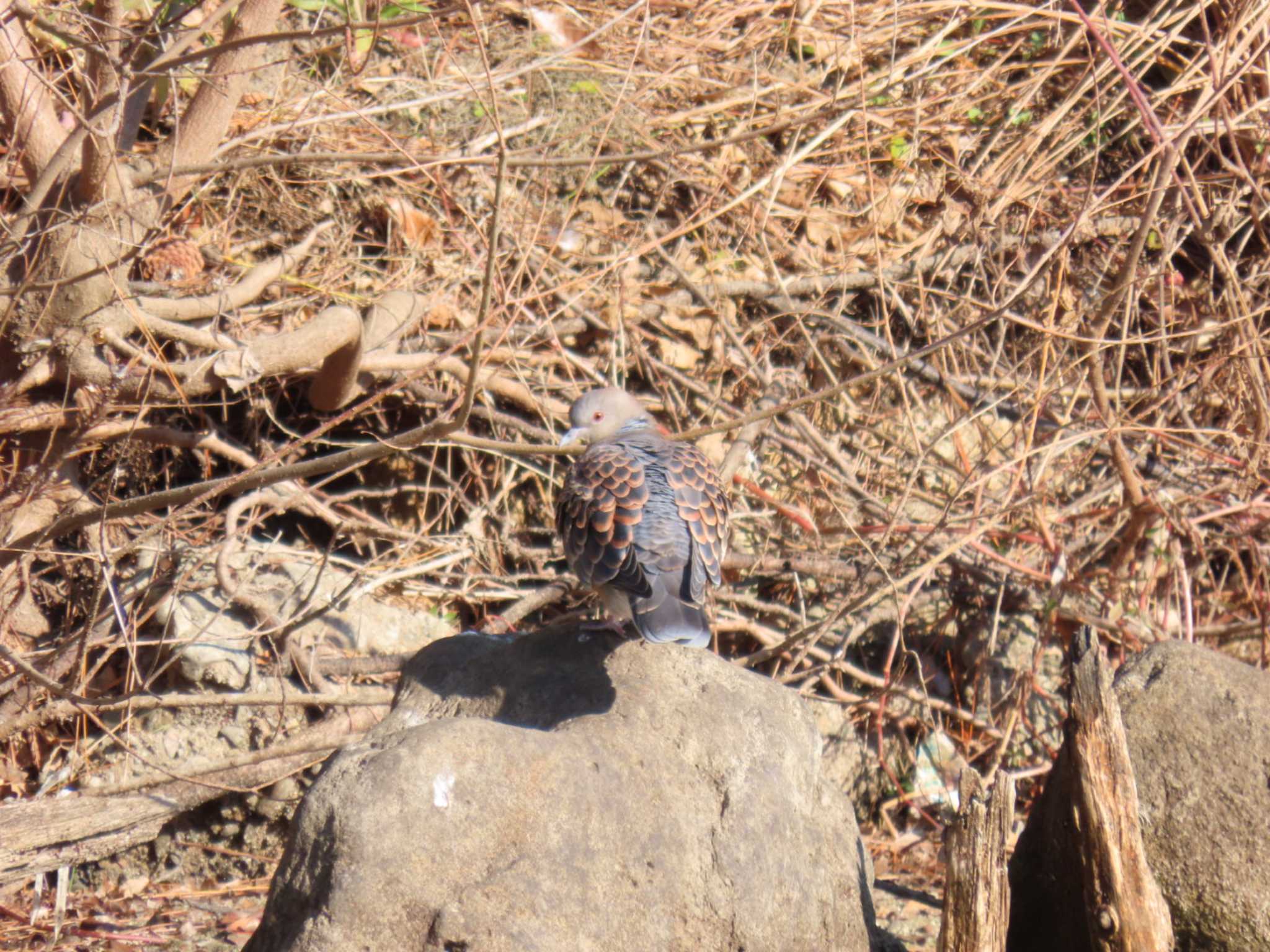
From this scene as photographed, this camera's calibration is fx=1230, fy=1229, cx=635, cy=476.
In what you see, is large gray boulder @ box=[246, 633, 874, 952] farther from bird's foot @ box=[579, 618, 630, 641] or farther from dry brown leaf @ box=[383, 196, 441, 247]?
dry brown leaf @ box=[383, 196, 441, 247]

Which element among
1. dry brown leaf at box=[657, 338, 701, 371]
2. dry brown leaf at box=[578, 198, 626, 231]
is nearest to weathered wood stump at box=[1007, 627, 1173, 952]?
dry brown leaf at box=[657, 338, 701, 371]

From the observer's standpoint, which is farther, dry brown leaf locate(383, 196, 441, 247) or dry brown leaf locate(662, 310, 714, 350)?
dry brown leaf locate(662, 310, 714, 350)

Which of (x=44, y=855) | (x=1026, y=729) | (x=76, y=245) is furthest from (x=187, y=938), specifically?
(x=1026, y=729)

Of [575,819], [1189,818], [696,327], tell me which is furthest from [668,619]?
[696,327]

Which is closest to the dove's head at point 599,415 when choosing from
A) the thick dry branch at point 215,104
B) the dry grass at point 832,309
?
the dry grass at point 832,309

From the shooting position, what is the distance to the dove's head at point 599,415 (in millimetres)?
4660

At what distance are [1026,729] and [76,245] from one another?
4.59 m

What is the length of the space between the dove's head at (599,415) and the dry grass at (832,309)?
2.53ft

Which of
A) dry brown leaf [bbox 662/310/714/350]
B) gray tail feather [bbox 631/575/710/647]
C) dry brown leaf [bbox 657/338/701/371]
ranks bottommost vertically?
dry brown leaf [bbox 657/338/701/371]

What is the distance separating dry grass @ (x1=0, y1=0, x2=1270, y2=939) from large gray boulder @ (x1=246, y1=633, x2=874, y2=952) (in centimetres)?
149

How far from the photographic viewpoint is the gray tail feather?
3.50 meters

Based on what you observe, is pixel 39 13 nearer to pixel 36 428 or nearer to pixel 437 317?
pixel 36 428

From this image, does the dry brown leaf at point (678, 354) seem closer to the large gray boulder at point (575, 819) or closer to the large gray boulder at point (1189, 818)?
the large gray boulder at point (575, 819)

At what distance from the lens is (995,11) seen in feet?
22.5
